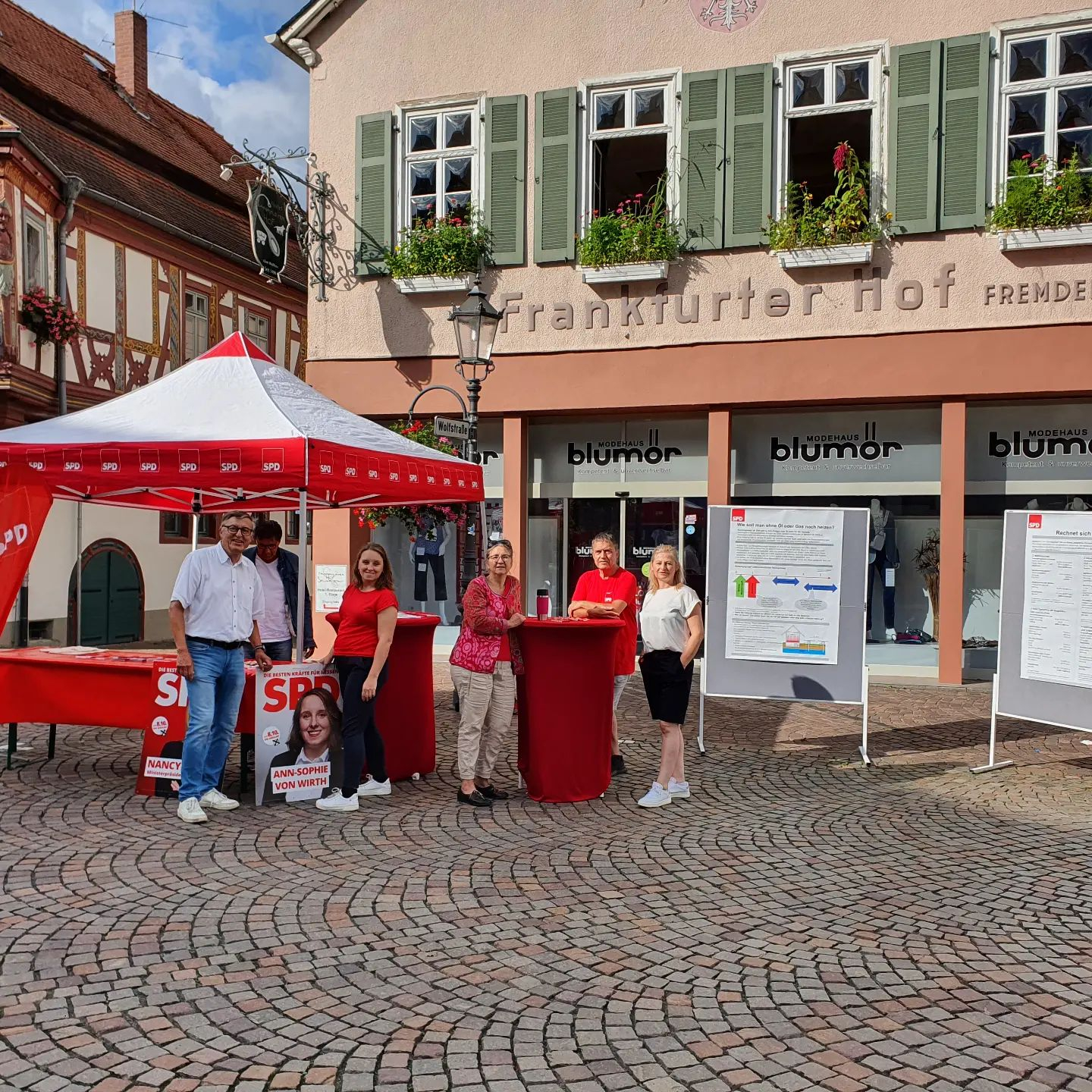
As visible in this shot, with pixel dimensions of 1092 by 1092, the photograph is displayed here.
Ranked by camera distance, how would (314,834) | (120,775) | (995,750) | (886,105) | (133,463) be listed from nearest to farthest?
(314,834), (133,463), (120,775), (995,750), (886,105)

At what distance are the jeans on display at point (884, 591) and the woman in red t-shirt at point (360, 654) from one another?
7.59 m

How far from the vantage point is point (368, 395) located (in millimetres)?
13594

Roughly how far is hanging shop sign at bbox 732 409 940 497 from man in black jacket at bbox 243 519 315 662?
241 inches

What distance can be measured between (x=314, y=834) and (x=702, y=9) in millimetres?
10416

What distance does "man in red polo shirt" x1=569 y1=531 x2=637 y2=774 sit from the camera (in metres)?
7.38

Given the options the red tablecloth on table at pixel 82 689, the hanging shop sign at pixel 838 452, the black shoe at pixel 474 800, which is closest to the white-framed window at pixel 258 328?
the hanging shop sign at pixel 838 452

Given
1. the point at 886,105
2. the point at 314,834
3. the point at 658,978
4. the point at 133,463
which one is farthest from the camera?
the point at 886,105

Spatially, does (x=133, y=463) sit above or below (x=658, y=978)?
above

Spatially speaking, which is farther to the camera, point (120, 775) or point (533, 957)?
point (120, 775)

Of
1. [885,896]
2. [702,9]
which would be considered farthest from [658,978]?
[702,9]

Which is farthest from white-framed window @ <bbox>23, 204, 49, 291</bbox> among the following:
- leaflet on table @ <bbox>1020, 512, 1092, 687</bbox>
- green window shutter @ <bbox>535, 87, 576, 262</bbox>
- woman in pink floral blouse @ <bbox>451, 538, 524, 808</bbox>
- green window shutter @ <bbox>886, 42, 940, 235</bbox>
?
leaflet on table @ <bbox>1020, 512, 1092, 687</bbox>

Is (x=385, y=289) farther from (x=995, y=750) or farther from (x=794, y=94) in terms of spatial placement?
(x=995, y=750)

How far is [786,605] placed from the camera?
8391mm

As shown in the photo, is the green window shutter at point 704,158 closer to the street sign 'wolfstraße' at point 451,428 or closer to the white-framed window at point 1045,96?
the white-framed window at point 1045,96
